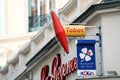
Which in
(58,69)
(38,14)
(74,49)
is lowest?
(58,69)

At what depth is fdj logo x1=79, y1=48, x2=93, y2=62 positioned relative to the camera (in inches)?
633

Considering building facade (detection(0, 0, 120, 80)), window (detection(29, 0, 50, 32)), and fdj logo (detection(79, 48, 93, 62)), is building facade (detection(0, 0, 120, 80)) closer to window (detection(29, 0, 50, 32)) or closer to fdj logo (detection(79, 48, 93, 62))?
fdj logo (detection(79, 48, 93, 62))

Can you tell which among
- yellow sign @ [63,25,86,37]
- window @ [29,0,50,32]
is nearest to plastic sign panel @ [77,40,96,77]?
yellow sign @ [63,25,86,37]

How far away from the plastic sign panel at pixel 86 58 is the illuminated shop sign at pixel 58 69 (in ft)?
5.03

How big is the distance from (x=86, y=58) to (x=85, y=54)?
10 cm

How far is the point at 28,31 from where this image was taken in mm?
31406

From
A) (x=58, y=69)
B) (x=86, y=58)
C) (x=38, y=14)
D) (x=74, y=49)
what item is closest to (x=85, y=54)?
(x=86, y=58)

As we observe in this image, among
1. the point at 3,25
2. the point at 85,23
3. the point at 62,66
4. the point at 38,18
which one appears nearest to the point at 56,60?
the point at 62,66

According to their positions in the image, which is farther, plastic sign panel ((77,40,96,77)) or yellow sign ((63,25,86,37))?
yellow sign ((63,25,86,37))

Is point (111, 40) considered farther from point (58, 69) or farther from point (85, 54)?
point (58, 69)

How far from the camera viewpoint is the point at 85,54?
16.1 meters

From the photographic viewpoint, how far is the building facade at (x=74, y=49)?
16391 millimetres

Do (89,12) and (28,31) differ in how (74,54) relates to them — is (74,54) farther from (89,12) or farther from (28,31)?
(28,31)

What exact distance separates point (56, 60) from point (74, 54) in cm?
175
